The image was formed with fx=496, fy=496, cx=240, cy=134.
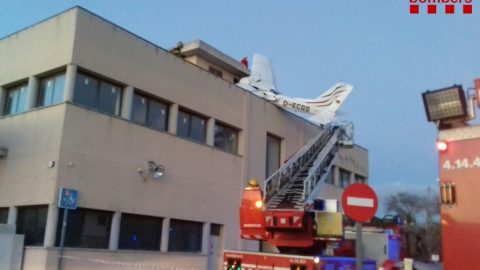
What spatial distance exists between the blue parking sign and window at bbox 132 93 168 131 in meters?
4.01

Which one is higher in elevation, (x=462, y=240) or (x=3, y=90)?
(x=3, y=90)

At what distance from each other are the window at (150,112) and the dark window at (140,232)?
3.32 metres

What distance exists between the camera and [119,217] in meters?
16.1

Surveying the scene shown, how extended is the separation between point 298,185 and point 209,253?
513 centimetres

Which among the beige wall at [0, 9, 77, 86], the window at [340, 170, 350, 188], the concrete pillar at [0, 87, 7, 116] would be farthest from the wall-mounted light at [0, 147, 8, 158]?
the window at [340, 170, 350, 188]

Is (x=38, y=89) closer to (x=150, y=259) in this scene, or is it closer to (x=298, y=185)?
(x=150, y=259)

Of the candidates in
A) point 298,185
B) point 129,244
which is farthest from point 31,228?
point 298,185

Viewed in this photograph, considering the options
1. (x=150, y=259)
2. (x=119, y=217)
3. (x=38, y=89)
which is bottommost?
(x=150, y=259)

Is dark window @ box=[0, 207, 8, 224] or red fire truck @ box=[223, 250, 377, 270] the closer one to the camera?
red fire truck @ box=[223, 250, 377, 270]

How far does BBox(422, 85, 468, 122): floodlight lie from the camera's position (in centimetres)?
583

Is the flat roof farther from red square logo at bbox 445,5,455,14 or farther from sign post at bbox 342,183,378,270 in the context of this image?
sign post at bbox 342,183,378,270

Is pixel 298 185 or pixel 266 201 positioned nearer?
pixel 266 201

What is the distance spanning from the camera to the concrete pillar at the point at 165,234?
17.4 meters

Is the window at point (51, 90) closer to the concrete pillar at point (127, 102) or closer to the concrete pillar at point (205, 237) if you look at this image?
the concrete pillar at point (127, 102)
